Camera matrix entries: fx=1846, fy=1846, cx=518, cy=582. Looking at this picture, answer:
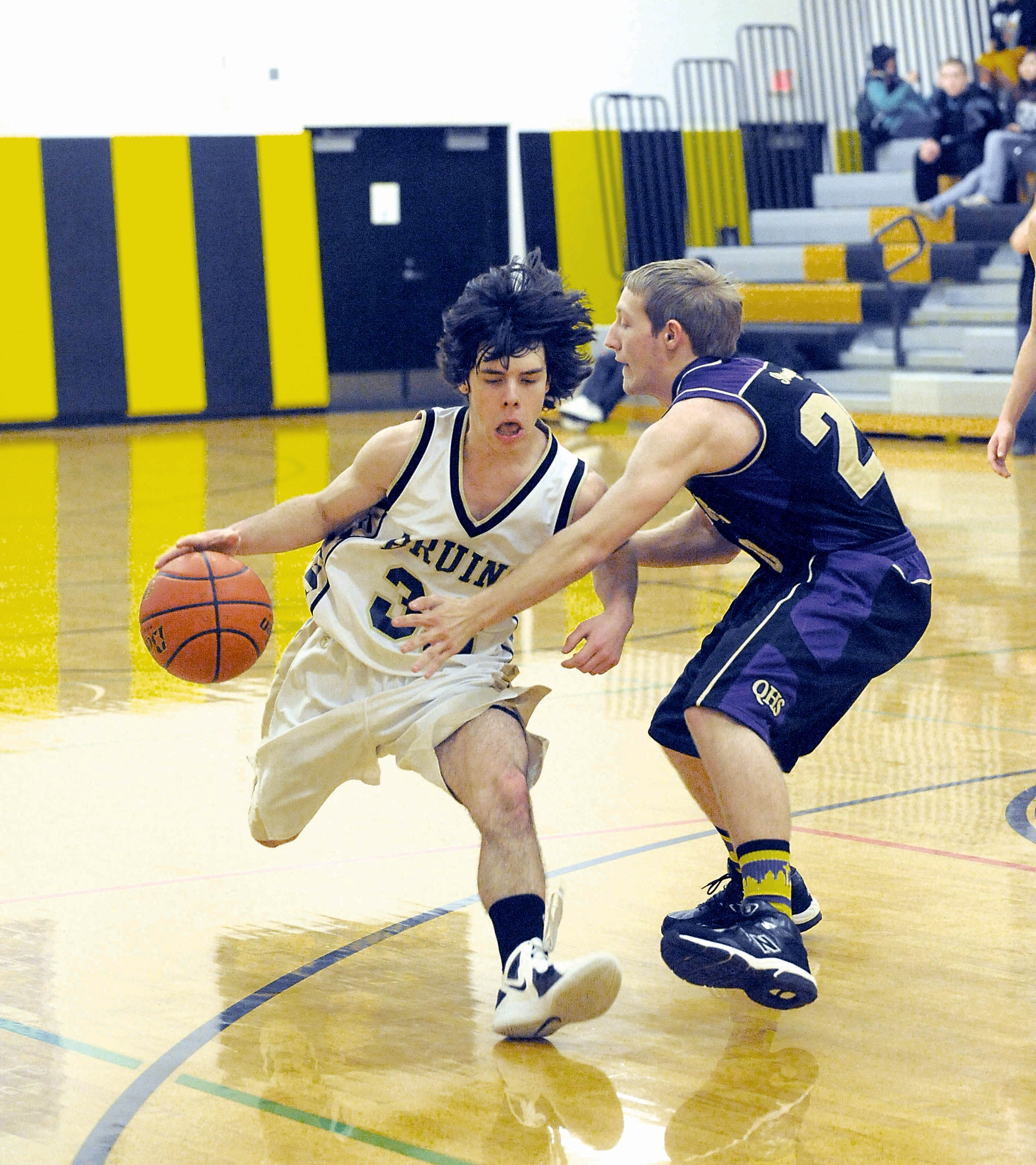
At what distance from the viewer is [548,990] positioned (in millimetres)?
2709

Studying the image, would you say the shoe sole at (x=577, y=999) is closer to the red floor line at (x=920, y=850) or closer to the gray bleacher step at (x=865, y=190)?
the red floor line at (x=920, y=850)

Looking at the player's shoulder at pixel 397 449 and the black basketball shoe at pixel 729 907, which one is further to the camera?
the player's shoulder at pixel 397 449

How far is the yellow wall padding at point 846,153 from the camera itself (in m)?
17.1

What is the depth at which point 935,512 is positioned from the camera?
8523 millimetres

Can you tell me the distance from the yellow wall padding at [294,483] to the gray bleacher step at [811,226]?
394 centimetres

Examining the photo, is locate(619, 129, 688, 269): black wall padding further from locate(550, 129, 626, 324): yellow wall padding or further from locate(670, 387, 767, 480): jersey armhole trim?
locate(670, 387, 767, 480): jersey armhole trim

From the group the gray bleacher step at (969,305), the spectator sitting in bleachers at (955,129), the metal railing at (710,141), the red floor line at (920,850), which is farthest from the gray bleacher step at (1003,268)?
the red floor line at (920,850)

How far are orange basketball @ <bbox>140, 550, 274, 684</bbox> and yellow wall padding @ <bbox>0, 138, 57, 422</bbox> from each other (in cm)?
1054

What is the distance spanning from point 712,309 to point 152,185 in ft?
37.7

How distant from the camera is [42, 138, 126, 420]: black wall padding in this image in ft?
44.7

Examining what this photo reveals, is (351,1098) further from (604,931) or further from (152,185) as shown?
(152,185)

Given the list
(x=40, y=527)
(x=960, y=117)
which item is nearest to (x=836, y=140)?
(x=960, y=117)

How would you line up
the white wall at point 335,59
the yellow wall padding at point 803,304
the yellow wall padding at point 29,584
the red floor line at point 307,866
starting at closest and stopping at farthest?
the red floor line at point 307,866 < the yellow wall padding at point 29,584 < the yellow wall padding at point 803,304 < the white wall at point 335,59

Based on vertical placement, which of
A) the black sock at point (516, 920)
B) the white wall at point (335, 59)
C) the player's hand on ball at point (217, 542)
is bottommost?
the black sock at point (516, 920)
